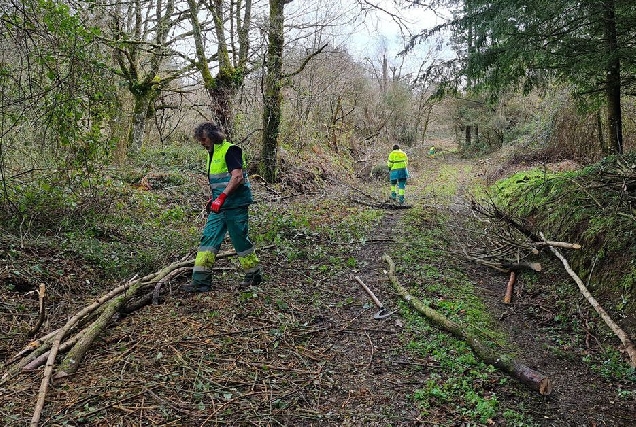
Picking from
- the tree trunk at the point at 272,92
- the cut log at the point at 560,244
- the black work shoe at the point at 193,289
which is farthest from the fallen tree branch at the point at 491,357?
the tree trunk at the point at 272,92

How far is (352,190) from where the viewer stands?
15516 millimetres

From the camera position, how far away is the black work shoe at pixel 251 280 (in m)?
5.84

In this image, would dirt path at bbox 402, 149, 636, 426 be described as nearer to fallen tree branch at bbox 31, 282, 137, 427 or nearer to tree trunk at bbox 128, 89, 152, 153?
fallen tree branch at bbox 31, 282, 137, 427

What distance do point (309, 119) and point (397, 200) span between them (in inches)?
248

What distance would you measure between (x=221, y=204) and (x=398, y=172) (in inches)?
366

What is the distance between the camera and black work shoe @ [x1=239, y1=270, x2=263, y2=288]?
230 inches

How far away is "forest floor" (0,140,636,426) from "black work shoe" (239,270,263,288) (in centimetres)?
11

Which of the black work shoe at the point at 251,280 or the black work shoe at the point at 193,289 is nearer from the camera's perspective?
the black work shoe at the point at 193,289

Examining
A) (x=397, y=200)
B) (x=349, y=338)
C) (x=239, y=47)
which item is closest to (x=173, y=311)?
(x=349, y=338)

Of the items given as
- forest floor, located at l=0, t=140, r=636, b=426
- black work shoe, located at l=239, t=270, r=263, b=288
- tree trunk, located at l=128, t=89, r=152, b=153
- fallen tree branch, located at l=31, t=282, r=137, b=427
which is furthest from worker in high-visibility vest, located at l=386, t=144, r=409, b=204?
fallen tree branch, located at l=31, t=282, r=137, b=427

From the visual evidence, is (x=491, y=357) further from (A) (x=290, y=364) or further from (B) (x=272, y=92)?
(B) (x=272, y=92)

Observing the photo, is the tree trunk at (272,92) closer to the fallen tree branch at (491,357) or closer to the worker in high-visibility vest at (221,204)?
the worker in high-visibility vest at (221,204)

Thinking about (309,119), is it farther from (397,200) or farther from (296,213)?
(296,213)

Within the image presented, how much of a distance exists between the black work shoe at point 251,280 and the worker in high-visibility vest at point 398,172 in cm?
842
